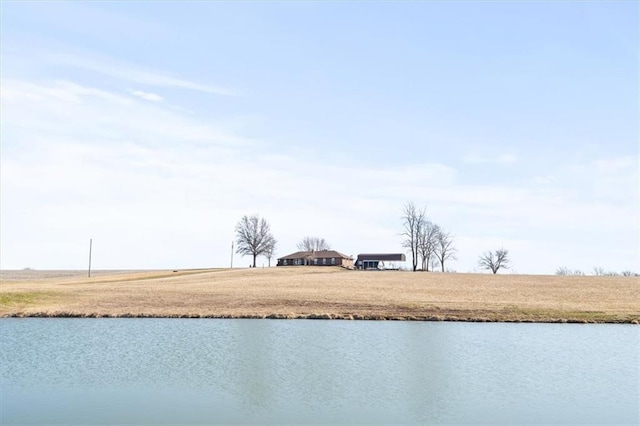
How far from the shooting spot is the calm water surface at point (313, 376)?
729 inches

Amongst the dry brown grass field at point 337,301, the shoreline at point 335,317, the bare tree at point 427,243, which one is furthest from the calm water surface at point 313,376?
the bare tree at point 427,243

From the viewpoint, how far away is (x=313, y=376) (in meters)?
23.7

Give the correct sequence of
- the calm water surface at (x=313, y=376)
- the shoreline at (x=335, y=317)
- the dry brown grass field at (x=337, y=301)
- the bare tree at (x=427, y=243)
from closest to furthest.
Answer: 1. the calm water surface at (x=313, y=376)
2. the shoreline at (x=335, y=317)
3. the dry brown grass field at (x=337, y=301)
4. the bare tree at (x=427, y=243)

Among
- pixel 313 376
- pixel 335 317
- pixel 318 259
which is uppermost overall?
pixel 318 259

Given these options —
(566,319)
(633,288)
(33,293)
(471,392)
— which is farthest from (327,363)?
(633,288)

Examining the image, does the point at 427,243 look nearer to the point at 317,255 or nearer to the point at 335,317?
the point at 317,255

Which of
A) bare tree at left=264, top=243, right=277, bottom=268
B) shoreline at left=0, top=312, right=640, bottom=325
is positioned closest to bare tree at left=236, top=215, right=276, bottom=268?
bare tree at left=264, top=243, right=277, bottom=268

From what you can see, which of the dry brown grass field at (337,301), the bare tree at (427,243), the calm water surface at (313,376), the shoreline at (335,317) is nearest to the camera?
the calm water surface at (313,376)

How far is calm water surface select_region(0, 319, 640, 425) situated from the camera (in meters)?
18.5

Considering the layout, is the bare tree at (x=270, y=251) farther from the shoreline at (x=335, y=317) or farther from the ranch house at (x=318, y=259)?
the shoreline at (x=335, y=317)

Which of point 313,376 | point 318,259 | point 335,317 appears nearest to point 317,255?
point 318,259

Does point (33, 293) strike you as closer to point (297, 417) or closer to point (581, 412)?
point (297, 417)

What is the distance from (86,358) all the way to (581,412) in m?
19.8

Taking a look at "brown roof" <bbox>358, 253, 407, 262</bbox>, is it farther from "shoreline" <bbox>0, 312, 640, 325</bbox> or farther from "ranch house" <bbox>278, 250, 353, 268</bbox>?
"shoreline" <bbox>0, 312, 640, 325</bbox>
